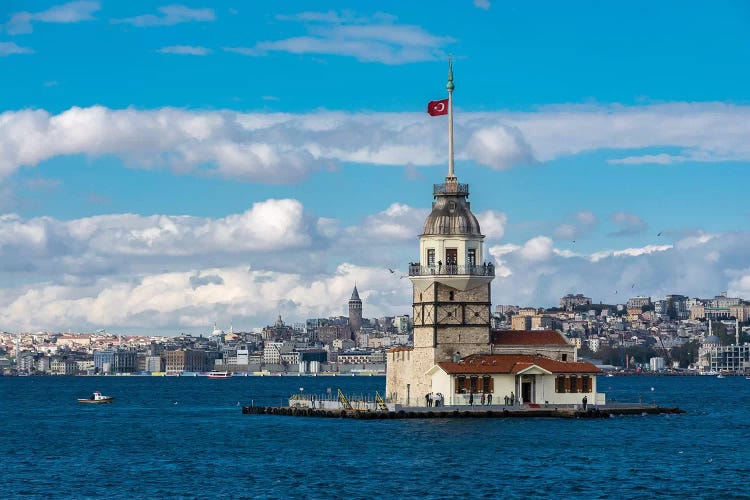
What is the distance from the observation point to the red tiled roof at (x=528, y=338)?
83562 mm

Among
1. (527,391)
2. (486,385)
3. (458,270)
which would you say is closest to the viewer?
(486,385)

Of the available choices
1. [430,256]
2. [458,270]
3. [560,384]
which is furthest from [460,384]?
[430,256]

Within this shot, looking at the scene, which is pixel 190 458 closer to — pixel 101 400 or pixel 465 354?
pixel 465 354

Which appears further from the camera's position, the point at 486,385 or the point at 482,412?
the point at 486,385

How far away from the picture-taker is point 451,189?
83125 mm

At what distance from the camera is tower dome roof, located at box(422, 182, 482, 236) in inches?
3243

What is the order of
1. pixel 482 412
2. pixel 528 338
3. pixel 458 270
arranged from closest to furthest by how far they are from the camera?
pixel 482 412 < pixel 458 270 < pixel 528 338

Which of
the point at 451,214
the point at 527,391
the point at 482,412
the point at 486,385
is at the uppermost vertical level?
the point at 451,214

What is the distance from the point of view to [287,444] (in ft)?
225

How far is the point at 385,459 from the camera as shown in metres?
60.1

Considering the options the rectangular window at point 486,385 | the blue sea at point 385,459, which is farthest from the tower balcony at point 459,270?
the blue sea at point 385,459

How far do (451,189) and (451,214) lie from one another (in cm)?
156

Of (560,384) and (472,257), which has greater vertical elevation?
Result: (472,257)

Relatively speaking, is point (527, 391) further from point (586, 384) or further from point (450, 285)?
point (450, 285)
